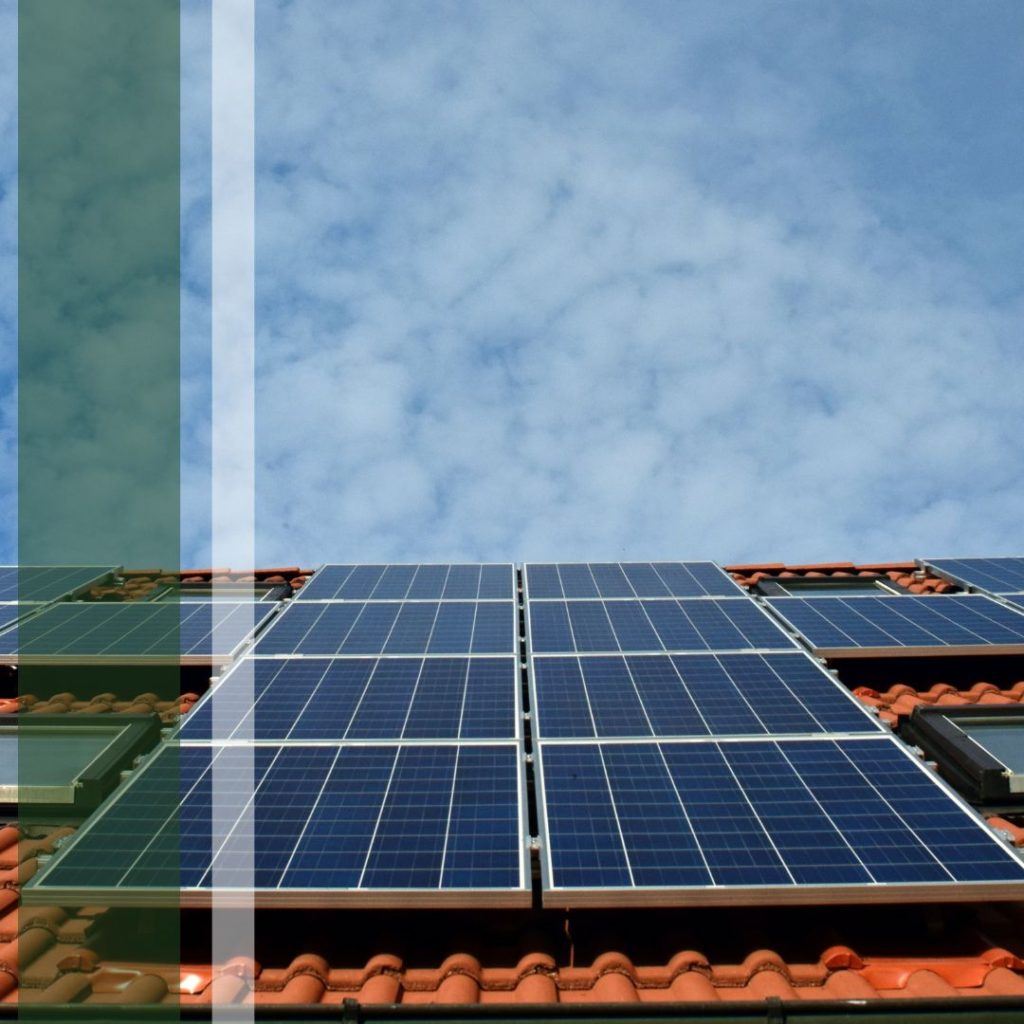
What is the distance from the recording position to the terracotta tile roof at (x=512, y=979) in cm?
728

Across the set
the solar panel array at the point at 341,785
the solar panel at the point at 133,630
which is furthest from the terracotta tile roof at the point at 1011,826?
the solar panel at the point at 133,630

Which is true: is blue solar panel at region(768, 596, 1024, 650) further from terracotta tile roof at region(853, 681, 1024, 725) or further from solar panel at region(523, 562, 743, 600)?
solar panel at region(523, 562, 743, 600)

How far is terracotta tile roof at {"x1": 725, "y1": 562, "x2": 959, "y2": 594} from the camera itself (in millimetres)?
18422

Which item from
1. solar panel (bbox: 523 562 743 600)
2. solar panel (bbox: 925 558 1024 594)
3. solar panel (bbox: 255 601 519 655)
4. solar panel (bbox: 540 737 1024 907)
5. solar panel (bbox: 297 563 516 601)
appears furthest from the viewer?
solar panel (bbox: 925 558 1024 594)

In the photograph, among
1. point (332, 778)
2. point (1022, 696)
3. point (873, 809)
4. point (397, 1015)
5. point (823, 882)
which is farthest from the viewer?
point (1022, 696)

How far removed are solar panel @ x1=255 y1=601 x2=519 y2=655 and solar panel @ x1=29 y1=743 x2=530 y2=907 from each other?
9.88ft

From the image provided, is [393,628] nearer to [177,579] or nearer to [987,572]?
[177,579]

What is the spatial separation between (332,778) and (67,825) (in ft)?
9.64

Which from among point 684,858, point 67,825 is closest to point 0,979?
point 67,825

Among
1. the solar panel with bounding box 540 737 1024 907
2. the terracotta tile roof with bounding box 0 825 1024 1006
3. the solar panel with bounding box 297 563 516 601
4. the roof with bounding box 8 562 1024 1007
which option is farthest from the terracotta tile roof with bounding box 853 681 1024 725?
the solar panel with bounding box 297 563 516 601

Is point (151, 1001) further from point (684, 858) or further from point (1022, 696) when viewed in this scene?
point (1022, 696)

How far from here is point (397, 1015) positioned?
675 centimetres

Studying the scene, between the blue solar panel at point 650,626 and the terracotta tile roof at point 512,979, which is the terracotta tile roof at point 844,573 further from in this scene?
the terracotta tile roof at point 512,979

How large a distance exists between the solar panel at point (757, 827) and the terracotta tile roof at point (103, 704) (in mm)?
5782
